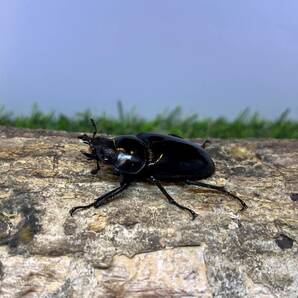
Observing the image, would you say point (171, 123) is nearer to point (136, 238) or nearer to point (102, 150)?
point (102, 150)

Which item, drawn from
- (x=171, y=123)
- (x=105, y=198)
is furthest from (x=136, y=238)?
(x=171, y=123)

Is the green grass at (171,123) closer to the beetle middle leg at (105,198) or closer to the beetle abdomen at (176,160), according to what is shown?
the beetle abdomen at (176,160)

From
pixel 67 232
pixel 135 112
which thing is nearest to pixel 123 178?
pixel 67 232

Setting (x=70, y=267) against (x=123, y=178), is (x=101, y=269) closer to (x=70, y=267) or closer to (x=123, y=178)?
(x=70, y=267)

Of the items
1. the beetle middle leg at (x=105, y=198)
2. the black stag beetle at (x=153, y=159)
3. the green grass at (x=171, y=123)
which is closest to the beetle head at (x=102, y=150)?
the black stag beetle at (x=153, y=159)

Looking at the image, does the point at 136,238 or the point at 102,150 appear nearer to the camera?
the point at 136,238

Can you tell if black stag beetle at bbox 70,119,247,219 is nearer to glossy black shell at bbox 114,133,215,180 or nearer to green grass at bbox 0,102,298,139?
glossy black shell at bbox 114,133,215,180
